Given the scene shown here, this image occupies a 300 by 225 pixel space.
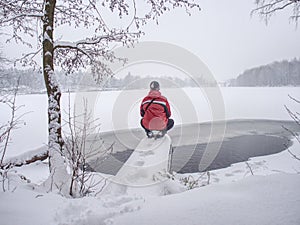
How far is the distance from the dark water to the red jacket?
8.67 feet

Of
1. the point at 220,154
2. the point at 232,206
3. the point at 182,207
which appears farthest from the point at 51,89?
the point at 220,154

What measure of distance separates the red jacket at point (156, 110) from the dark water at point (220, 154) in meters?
2.64

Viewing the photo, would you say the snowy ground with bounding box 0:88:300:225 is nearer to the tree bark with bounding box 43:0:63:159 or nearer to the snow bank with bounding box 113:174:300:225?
the snow bank with bounding box 113:174:300:225

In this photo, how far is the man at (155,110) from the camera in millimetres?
4992

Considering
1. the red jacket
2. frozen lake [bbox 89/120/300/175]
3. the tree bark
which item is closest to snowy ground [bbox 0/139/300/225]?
the tree bark

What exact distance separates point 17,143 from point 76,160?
7499 millimetres

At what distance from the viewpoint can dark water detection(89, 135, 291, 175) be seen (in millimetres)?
7180

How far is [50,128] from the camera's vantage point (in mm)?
3182

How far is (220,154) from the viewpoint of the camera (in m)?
8.71

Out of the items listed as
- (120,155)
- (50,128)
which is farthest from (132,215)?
(120,155)

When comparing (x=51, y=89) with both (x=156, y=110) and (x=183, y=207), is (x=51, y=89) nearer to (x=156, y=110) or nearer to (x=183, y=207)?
(x=156, y=110)

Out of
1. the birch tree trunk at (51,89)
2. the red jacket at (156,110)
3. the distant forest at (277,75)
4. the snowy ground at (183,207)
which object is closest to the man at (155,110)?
the red jacket at (156,110)

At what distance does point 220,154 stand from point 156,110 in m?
5.32

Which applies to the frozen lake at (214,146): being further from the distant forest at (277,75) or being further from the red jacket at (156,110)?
the distant forest at (277,75)
